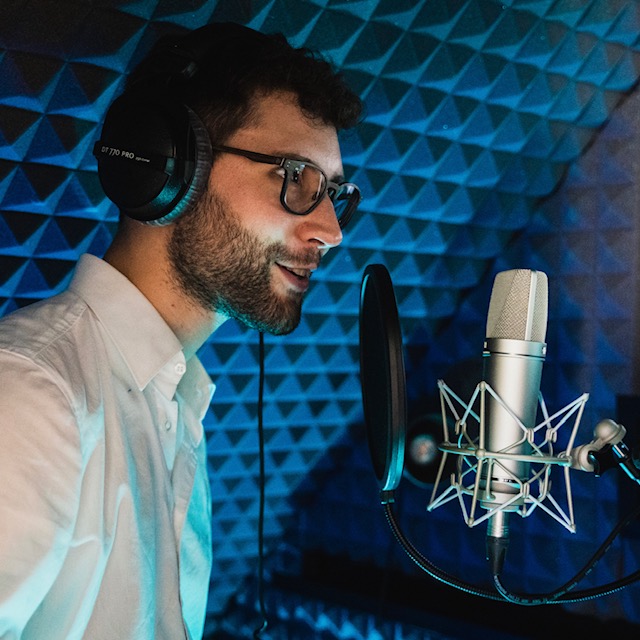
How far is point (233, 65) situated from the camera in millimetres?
1313

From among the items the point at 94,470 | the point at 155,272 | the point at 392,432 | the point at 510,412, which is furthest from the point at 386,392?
the point at 155,272

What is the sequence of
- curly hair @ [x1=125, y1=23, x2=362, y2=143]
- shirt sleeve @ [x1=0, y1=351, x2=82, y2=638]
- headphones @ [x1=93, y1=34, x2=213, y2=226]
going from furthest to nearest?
curly hair @ [x1=125, y1=23, x2=362, y2=143]
headphones @ [x1=93, y1=34, x2=213, y2=226]
shirt sleeve @ [x1=0, y1=351, x2=82, y2=638]

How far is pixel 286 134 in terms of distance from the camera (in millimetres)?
1313

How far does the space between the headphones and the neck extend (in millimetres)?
117

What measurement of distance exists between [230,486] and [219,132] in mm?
1113

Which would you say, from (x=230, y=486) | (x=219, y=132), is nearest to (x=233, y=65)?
(x=219, y=132)

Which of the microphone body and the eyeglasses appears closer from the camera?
the microphone body

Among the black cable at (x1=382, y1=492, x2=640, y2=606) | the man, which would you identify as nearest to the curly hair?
the man

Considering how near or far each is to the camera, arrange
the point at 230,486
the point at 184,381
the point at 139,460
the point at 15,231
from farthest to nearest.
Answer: the point at 230,486, the point at 15,231, the point at 184,381, the point at 139,460

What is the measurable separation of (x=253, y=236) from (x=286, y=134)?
19 centimetres

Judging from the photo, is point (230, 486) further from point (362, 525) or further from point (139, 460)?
point (139, 460)

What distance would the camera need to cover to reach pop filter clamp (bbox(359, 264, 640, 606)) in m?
0.92

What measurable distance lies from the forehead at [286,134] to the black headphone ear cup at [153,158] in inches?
5.1

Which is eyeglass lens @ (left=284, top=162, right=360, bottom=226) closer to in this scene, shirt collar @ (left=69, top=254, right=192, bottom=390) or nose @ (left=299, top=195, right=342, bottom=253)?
nose @ (left=299, top=195, right=342, bottom=253)
